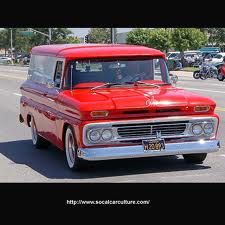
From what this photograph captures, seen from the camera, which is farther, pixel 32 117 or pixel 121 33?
pixel 121 33

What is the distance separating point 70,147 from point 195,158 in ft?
6.14

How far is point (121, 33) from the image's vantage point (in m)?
92.2

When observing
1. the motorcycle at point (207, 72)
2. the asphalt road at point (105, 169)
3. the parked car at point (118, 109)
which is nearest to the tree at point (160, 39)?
the motorcycle at point (207, 72)

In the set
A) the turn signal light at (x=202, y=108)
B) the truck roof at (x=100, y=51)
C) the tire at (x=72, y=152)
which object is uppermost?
the truck roof at (x=100, y=51)

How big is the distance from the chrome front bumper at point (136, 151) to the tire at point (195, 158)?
0.52 m

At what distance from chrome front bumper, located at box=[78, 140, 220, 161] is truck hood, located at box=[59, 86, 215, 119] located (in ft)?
1.42

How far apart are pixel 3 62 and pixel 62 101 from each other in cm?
10019

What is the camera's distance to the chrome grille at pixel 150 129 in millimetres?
8078

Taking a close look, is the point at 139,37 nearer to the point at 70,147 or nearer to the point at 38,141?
the point at 38,141

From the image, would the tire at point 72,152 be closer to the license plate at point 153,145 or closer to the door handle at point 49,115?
the door handle at point 49,115

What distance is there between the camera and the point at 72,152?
8570mm

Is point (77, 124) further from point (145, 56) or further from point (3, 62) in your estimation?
point (3, 62)

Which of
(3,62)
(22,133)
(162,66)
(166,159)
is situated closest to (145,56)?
(162,66)

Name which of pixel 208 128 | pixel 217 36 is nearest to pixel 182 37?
pixel 217 36
